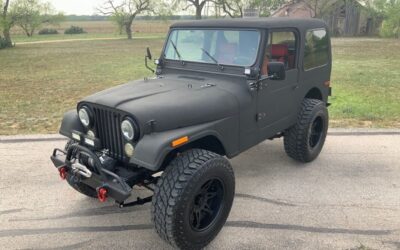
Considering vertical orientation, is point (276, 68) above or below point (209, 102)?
above

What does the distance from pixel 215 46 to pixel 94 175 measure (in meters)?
2.04

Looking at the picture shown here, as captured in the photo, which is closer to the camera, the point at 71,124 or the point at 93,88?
the point at 71,124

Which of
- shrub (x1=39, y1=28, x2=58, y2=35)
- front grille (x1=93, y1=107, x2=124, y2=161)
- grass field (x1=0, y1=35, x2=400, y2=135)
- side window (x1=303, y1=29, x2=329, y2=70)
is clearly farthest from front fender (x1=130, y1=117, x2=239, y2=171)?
shrub (x1=39, y1=28, x2=58, y2=35)

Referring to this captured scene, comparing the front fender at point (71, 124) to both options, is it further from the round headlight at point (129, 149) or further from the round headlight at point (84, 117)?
the round headlight at point (129, 149)

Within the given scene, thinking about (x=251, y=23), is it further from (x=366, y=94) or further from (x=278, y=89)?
(x=366, y=94)

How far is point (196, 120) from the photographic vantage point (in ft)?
11.1

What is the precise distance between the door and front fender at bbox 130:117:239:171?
620 mm

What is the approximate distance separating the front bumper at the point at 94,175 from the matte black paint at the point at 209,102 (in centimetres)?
26

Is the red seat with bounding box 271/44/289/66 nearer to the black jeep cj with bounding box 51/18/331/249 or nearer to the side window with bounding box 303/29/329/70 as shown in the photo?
the black jeep cj with bounding box 51/18/331/249

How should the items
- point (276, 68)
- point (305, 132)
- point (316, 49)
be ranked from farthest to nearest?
point (316, 49), point (305, 132), point (276, 68)

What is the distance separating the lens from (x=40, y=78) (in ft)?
44.9

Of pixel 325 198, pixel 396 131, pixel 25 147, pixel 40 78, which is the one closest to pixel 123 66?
pixel 40 78

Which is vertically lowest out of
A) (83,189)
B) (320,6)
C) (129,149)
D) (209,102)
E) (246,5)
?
(83,189)

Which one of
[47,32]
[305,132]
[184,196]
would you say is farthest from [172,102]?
[47,32]
